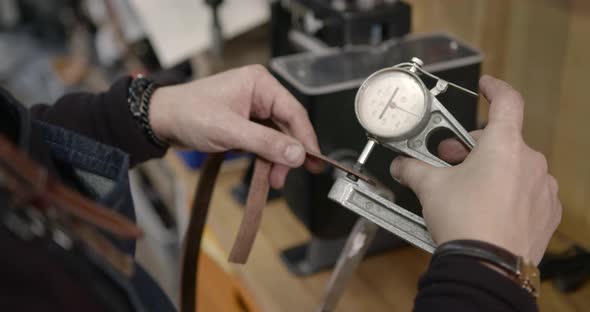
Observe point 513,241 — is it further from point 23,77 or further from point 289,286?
point 23,77

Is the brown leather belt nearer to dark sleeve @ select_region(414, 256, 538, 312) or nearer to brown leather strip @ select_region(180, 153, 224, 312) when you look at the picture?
brown leather strip @ select_region(180, 153, 224, 312)

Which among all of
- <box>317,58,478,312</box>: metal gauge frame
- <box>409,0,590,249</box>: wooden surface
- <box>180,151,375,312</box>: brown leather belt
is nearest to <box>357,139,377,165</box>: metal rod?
<box>317,58,478,312</box>: metal gauge frame

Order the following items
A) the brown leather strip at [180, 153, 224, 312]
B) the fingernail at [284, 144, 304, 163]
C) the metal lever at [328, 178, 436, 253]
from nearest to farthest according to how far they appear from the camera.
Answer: the metal lever at [328, 178, 436, 253]
the fingernail at [284, 144, 304, 163]
the brown leather strip at [180, 153, 224, 312]

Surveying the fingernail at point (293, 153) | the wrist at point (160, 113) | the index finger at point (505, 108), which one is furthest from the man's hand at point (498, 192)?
the wrist at point (160, 113)

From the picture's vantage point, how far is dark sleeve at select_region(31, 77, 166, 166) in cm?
67

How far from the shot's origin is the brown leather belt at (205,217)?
25.1 inches

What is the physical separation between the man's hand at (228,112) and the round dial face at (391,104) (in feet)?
0.43

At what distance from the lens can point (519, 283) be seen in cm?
39

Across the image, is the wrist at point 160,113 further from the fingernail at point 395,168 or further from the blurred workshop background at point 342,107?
the fingernail at point 395,168

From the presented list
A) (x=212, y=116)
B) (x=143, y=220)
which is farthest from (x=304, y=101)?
(x=143, y=220)

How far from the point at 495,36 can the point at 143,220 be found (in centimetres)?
70

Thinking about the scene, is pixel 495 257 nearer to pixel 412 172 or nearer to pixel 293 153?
pixel 412 172

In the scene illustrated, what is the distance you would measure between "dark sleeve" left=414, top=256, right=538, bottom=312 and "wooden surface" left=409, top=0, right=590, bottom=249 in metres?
0.28

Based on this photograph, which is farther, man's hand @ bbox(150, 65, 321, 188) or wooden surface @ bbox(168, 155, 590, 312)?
wooden surface @ bbox(168, 155, 590, 312)
